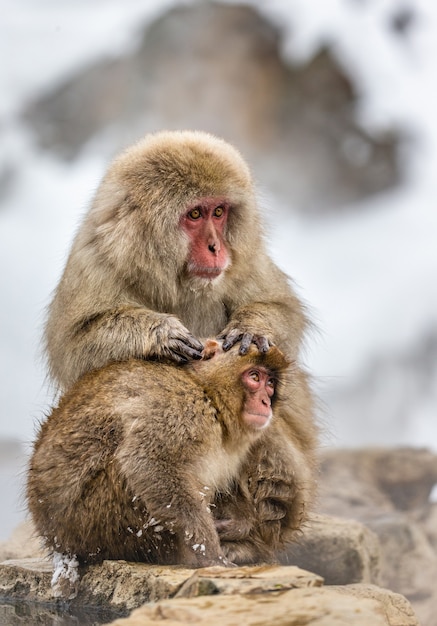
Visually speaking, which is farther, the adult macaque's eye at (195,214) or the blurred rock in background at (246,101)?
the blurred rock in background at (246,101)

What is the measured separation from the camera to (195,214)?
583 cm

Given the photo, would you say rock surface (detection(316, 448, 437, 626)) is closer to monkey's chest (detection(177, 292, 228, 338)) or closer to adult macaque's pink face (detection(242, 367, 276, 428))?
monkey's chest (detection(177, 292, 228, 338))

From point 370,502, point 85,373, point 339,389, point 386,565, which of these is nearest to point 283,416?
point 85,373

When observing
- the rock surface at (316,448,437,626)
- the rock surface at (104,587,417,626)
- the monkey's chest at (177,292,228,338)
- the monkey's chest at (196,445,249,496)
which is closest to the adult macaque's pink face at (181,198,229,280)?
the monkey's chest at (177,292,228,338)

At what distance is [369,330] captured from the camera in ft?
49.5

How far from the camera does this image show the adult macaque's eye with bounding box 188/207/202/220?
19.1ft

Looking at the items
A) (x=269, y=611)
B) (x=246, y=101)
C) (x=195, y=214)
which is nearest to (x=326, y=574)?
(x=195, y=214)

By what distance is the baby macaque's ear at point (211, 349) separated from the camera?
17.6 feet

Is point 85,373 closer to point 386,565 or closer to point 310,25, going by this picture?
point 386,565

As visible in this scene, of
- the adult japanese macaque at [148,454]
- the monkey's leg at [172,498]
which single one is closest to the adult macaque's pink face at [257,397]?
the adult japanese macaque at [148,454]

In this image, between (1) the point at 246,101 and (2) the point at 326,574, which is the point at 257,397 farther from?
(1) the point at 246,101

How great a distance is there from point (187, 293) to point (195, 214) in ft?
1.37

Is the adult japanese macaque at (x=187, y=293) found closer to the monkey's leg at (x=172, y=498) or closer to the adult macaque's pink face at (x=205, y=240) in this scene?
the adult macaque's pink face at (x=205, y=240)

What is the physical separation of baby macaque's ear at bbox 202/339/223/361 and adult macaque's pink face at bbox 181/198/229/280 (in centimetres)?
51
